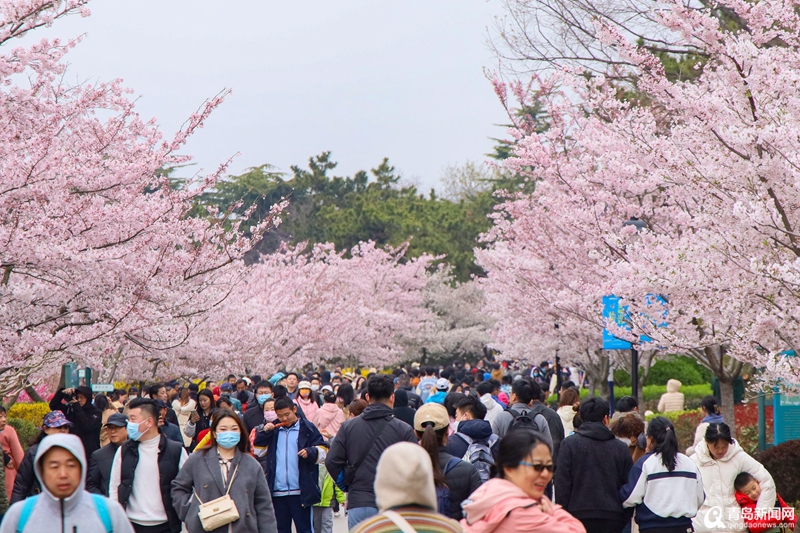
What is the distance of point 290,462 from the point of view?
354 inches

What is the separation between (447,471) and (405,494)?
8.26ft

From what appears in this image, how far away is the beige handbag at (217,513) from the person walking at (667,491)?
9.61 ft

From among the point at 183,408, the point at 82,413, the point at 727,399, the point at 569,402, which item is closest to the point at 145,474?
the point at 82,413

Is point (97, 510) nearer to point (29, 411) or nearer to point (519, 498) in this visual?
point (519, 498)

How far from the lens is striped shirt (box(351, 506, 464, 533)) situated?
148 inches

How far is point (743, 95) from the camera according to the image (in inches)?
401

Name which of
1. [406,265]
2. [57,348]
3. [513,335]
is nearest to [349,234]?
[406,265]

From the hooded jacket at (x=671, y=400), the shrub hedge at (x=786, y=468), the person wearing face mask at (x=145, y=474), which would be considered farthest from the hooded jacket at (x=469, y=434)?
the hooded jacket at (x=671, y=400)

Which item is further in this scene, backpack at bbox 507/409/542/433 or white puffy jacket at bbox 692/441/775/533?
backpack at bbox 507/409/542/433

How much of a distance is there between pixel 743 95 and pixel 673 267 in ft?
6.52

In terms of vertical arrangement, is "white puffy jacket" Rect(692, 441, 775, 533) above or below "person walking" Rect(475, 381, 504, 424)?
below

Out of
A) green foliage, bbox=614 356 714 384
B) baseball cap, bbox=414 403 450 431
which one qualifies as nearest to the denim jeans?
baseball cap, bbox=414 403 450 431

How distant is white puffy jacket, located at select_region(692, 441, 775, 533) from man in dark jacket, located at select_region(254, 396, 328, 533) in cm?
354

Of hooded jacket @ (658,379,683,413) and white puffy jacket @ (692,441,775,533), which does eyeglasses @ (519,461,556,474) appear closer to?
white puffy jacket @ (692,441,775,533)
